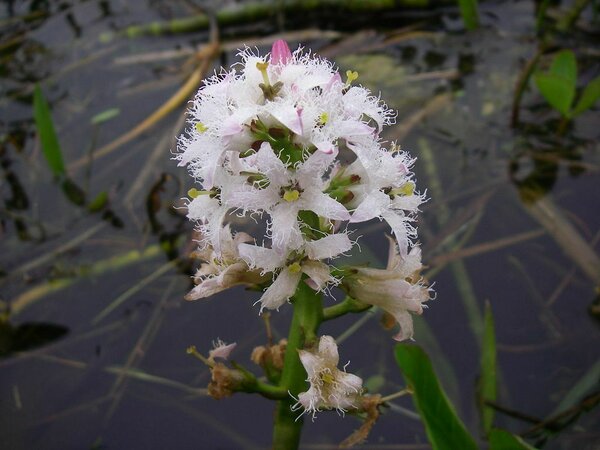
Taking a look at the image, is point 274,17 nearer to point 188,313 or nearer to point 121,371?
point 188,313

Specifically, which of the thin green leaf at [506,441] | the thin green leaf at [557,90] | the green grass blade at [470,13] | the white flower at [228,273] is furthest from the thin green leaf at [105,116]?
the thin green leaf at [506,441]

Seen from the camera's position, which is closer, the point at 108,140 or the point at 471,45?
the point at 108,140

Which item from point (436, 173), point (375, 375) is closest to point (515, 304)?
point (375, 375)

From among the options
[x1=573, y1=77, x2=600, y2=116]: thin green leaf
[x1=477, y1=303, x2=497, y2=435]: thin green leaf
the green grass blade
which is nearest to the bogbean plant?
[x1=477, y1=303, x2=497, y2=435]: thin green leaf

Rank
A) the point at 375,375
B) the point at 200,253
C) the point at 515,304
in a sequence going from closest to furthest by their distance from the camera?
the point at 200,253 < the point at 375,375 < the point at 515,304

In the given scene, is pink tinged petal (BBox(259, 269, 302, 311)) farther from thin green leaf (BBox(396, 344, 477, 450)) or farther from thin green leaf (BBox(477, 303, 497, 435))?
thin green leaf (BBox(477, 303, 497, 435))

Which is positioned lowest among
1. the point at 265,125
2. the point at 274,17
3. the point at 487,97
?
the point at 487,97

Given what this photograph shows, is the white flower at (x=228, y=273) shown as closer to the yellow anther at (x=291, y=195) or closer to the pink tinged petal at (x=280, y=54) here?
the yellow anther at (x=291, y=195)

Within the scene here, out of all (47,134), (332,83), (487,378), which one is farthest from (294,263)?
(47,134)

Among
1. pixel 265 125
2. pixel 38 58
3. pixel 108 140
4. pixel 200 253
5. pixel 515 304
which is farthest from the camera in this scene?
pixel 38 58
